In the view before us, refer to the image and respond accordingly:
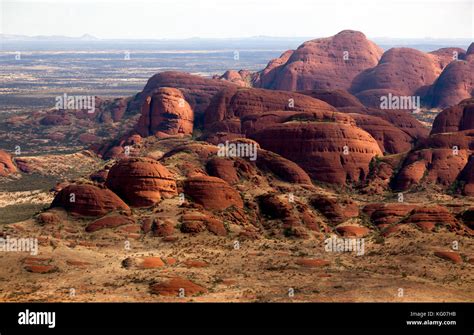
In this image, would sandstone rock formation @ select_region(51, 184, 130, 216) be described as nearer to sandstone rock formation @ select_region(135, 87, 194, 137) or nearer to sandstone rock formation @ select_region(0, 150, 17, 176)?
sandstone rock formation @ select_region(0, 150, 17, 176)

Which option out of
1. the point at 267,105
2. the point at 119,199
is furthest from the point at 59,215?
the point at 267,105

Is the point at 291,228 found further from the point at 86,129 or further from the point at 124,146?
the point at 86,129

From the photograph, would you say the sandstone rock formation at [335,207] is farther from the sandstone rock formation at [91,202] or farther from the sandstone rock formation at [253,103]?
the sandstone rock formation at [253,103]

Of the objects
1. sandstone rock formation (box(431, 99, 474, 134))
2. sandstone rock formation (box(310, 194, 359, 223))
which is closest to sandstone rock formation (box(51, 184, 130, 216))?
sandstone rock formation (box(310, 194, 359, 223))

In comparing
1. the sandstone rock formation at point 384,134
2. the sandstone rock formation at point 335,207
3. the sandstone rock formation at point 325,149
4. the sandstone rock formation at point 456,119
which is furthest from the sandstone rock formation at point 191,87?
the sandstone rock formation at point 335,207

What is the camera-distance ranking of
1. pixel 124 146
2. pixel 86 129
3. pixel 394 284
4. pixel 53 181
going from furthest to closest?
pixel 86 129 < pixel 124 146 < pixel 53 181 < pixel 394 284

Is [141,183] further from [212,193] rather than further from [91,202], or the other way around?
[212,193]

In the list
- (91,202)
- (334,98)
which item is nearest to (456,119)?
(334,98)

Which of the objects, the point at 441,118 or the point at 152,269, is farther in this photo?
the point at 441,118
